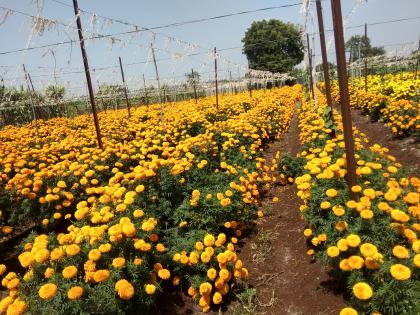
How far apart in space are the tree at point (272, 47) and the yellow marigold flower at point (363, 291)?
6093 cm

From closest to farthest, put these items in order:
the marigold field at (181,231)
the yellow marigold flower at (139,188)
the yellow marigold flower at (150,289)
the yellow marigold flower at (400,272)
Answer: the yellow marigold flower at (400,272), the marigold field at (181,231), the yellow marigold flower at (150,289), the yellow marigold flower at (139,188)

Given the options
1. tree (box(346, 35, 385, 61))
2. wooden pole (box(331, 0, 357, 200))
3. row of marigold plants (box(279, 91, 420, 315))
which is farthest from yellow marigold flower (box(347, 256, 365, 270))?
tree (box(346, 35, 385, 61))

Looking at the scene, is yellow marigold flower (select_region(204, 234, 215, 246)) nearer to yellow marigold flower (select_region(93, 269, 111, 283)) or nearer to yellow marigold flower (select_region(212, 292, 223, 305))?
yellow marigold flower (select_region(212, 292, 223, 305))

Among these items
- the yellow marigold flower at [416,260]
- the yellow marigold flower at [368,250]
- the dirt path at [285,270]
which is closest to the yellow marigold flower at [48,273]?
the dirt path at [285,270]

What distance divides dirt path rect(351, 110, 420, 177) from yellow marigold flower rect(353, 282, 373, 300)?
4582 millimetres

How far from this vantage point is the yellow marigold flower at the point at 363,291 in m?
3.00

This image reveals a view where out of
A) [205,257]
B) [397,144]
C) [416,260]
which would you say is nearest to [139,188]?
[205,257]

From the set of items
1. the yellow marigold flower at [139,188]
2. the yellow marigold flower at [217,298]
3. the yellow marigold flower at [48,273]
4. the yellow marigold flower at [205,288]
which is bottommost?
the yellow marigold flower at [217,298]

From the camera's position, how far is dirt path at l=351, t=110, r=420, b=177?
28.2 ft

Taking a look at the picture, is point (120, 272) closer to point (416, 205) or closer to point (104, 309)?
point (104, 309)

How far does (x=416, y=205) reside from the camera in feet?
13.3

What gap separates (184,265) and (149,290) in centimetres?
93

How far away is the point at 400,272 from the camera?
2979mm

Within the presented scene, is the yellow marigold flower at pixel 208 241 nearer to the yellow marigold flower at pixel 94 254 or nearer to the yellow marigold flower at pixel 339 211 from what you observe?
the yellow marigold flower at pixel 94 254
